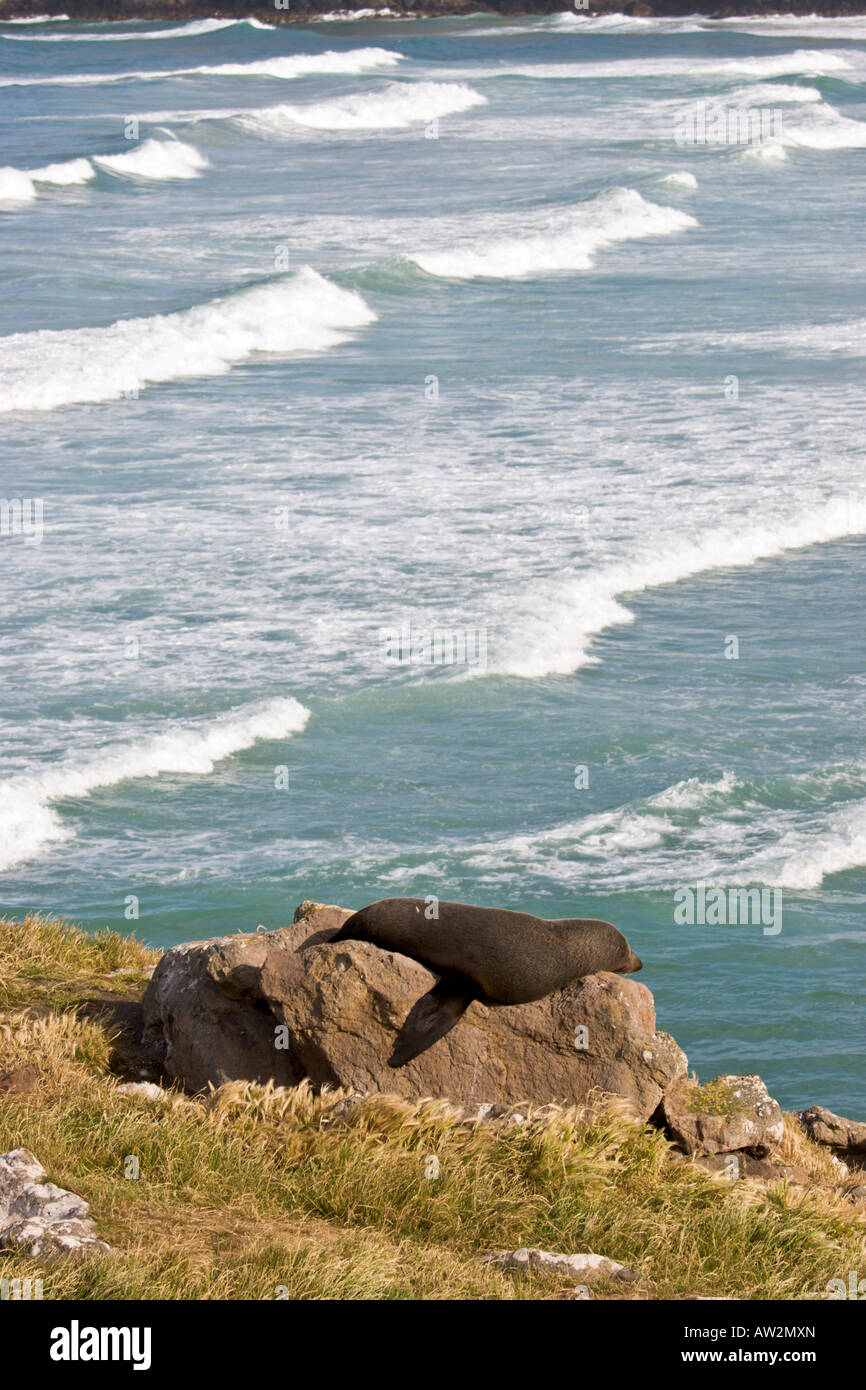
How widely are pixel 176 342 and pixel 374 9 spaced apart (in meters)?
89.1

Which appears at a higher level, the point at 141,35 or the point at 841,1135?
the point at 141,35

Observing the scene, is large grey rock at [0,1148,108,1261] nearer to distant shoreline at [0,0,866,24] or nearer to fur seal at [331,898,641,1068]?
fur seal at [331,898,641,1068]

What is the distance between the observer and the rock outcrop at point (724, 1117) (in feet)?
20.7

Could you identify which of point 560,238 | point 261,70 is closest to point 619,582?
point 560,238

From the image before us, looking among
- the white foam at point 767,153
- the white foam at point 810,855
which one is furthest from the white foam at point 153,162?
the white foam at point 810,855

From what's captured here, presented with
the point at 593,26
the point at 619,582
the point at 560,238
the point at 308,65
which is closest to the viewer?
the point at 619,582

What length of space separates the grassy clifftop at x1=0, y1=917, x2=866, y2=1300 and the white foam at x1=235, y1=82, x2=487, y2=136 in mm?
50643

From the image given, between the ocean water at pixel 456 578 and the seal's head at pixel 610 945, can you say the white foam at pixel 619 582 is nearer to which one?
the ocean water at pixel 456 578

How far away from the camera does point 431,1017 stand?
5965 millimetres

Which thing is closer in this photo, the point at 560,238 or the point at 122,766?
the point at 122,766

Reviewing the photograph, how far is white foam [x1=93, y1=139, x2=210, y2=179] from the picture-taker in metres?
42.4

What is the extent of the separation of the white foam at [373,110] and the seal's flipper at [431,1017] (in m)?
50.3

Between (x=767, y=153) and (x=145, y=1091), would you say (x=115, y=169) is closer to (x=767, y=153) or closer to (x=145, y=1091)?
(x=767, y=153)

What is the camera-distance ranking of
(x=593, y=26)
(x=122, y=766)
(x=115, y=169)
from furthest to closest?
1. (x=593, y=26)
2. (x=115, y=169)
3. (x=122, y=766)
